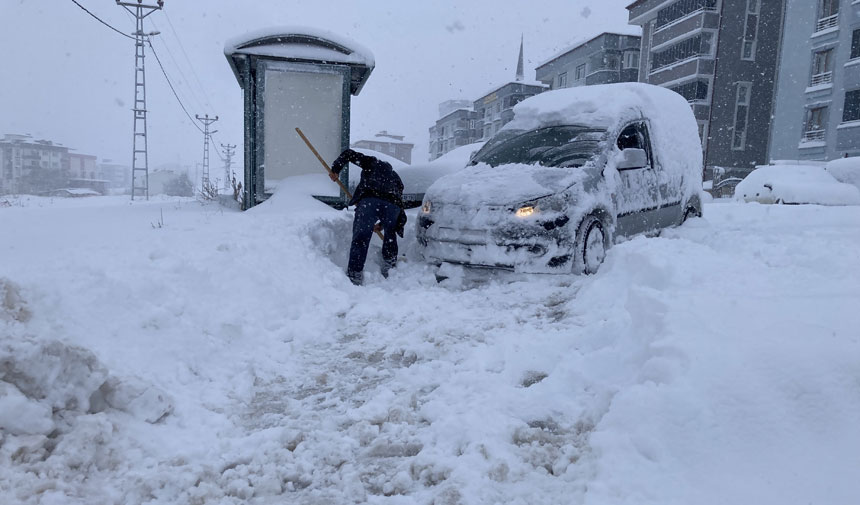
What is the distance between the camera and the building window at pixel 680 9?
1275 inches

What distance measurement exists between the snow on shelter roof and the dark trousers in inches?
128

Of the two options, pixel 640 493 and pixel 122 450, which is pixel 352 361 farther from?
pixel 640 493

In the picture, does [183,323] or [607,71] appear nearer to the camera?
[183,323]

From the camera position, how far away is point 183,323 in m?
3.66

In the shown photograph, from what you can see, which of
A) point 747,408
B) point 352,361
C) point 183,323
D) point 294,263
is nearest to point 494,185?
point 294,263

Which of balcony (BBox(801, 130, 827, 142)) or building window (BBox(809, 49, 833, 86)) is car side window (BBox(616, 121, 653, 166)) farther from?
building window (BBox(809, 49, 833, 86))

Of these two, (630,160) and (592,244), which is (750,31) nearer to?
(630,160)

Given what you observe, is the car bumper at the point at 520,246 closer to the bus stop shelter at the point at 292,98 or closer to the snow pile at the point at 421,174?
the bus stop shelter at the point at 292,98

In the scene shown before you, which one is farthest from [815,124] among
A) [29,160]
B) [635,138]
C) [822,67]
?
[29,160]

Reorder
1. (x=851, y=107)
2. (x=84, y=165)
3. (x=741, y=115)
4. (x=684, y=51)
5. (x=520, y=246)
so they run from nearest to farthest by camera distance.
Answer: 1. (x=520, y=246)
2. (x=851, y=107)
3. (x=741, y=115)
4. (x=684, y=51)
5. (x=84, y=165)

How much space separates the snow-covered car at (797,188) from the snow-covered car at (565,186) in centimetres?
822

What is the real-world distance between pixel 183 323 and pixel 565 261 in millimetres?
A: 3398

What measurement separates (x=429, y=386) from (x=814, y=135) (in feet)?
103

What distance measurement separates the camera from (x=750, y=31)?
33156mm
